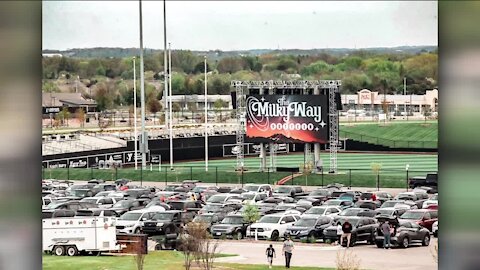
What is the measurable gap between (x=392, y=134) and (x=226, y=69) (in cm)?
168

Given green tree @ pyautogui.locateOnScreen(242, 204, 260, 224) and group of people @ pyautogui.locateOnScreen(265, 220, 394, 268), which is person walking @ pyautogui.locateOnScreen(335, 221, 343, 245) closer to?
group of people @ pyautogui.locateOnScreen(265, 220, 394, 268)

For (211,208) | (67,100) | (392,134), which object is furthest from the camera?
(392,134)

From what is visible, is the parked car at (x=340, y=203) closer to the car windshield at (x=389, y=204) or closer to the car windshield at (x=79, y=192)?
the car windshield at (x=389, y=204)

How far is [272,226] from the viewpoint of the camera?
6434 millimetres

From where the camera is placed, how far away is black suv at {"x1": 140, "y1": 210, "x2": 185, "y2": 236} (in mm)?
6466

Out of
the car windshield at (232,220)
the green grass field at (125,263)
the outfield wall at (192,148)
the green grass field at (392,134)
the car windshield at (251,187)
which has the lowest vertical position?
the green grass field at (125,263)

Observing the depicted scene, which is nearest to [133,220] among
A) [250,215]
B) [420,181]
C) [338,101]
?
[250,215]

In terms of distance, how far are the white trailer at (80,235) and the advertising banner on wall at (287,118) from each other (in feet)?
7.08

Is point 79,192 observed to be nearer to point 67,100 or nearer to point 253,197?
point 67,100

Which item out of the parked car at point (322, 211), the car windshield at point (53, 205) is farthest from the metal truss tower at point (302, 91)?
the car windshield at point (53, 205)

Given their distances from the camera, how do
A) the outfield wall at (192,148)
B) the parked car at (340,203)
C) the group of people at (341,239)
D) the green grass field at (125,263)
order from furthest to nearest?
the outfield wall at (192,148)
the parked car at (340,203)
the group of people at (341,239)
the green grass field at (125,263)

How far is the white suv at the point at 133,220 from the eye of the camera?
634cm
